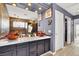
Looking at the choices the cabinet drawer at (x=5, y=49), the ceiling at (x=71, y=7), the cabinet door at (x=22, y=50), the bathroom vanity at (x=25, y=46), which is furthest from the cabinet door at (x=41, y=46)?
the ceiling at (x=71, y=7)

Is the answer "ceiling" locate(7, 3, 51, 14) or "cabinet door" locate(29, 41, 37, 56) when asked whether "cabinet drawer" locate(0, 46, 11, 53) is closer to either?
"cabinet door" locate(29, 41, 37, 56)

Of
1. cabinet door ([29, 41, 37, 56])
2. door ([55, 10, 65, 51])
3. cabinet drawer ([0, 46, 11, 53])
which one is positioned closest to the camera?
cabinet drawer ([0, 46, 11, 53])

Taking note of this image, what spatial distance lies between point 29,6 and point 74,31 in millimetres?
994

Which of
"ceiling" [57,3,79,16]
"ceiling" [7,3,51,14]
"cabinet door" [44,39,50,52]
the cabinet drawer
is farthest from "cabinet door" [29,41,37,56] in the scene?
"ceiling" [57,3,79,16]

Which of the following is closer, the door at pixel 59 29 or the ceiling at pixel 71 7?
the ceiling at pixel 71 7

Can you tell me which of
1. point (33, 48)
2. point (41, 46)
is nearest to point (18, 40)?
point (33, 48)

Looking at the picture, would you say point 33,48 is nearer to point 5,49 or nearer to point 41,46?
point 41,46

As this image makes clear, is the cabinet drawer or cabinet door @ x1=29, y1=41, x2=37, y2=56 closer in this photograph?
the cabinet drawer

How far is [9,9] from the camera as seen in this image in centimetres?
141

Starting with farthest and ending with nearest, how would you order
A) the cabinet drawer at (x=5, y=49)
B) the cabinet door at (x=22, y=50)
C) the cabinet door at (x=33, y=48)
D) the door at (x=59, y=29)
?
1. the door at (x=59, y=29)
2. the cabinet door at (x=33, y=48)
3. the cabinet door at (x=22, y=50)
4. the cabinet drawer at (x=5, y=49)

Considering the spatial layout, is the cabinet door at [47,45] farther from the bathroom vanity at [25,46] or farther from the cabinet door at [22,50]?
the cabinet door at [22,50]

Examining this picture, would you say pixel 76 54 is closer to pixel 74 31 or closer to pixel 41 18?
pixel 74 31

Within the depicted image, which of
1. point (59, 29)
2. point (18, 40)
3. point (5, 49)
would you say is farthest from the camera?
point (59, 29)

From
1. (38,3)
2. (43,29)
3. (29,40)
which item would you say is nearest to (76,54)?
(43,29)
